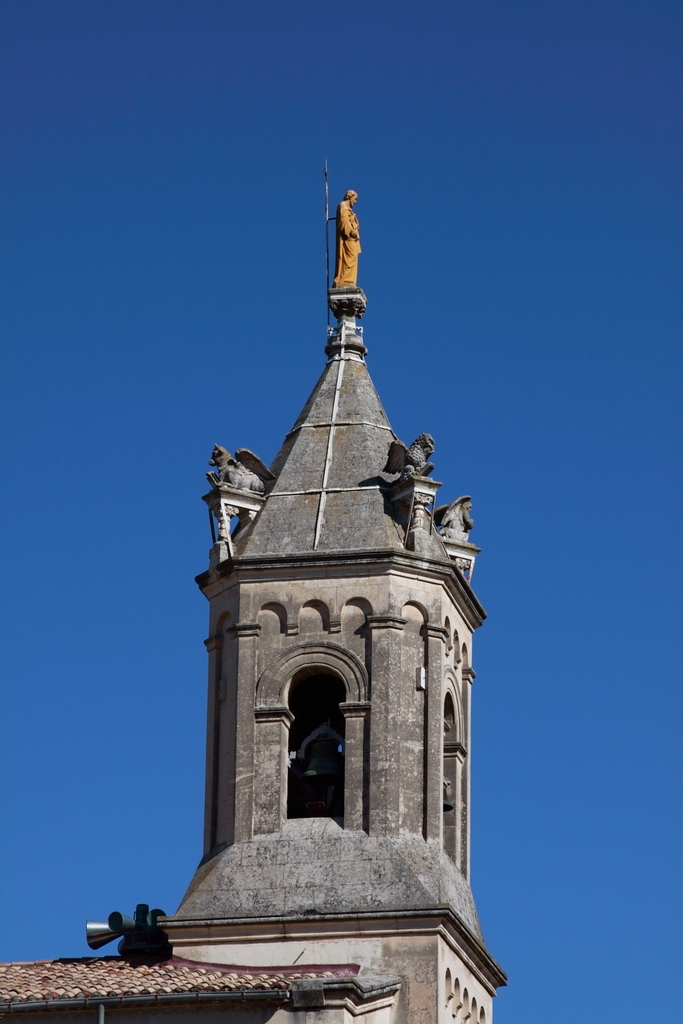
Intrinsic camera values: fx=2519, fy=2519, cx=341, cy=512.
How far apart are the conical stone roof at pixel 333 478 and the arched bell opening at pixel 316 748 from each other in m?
2.07

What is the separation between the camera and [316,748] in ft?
119

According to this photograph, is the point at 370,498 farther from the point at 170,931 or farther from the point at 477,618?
the point at 170,931

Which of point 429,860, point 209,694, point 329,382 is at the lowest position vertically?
point 429,860

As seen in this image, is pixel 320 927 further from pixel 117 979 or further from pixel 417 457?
pixel 417 457

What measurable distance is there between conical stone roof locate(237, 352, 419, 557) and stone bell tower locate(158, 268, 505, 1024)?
0.12 feet

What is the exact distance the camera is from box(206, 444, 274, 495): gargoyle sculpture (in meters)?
37.7

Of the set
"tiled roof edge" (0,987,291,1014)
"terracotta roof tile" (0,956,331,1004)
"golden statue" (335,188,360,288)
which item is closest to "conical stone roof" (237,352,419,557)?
"golden statue" (335,188,360,288)

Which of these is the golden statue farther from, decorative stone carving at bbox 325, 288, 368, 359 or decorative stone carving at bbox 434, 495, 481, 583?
decorative stone carving at bbox 434, 495, 481, 583

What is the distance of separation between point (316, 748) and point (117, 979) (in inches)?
193

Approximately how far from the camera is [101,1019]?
105ft

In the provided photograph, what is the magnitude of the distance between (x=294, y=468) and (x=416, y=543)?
8.58 feet

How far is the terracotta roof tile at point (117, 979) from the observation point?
106 ft

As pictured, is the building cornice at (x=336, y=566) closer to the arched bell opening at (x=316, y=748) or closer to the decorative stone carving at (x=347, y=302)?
the arched bell opening at (x=316, y=748)

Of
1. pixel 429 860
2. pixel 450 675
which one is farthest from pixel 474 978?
pixel 450 675
